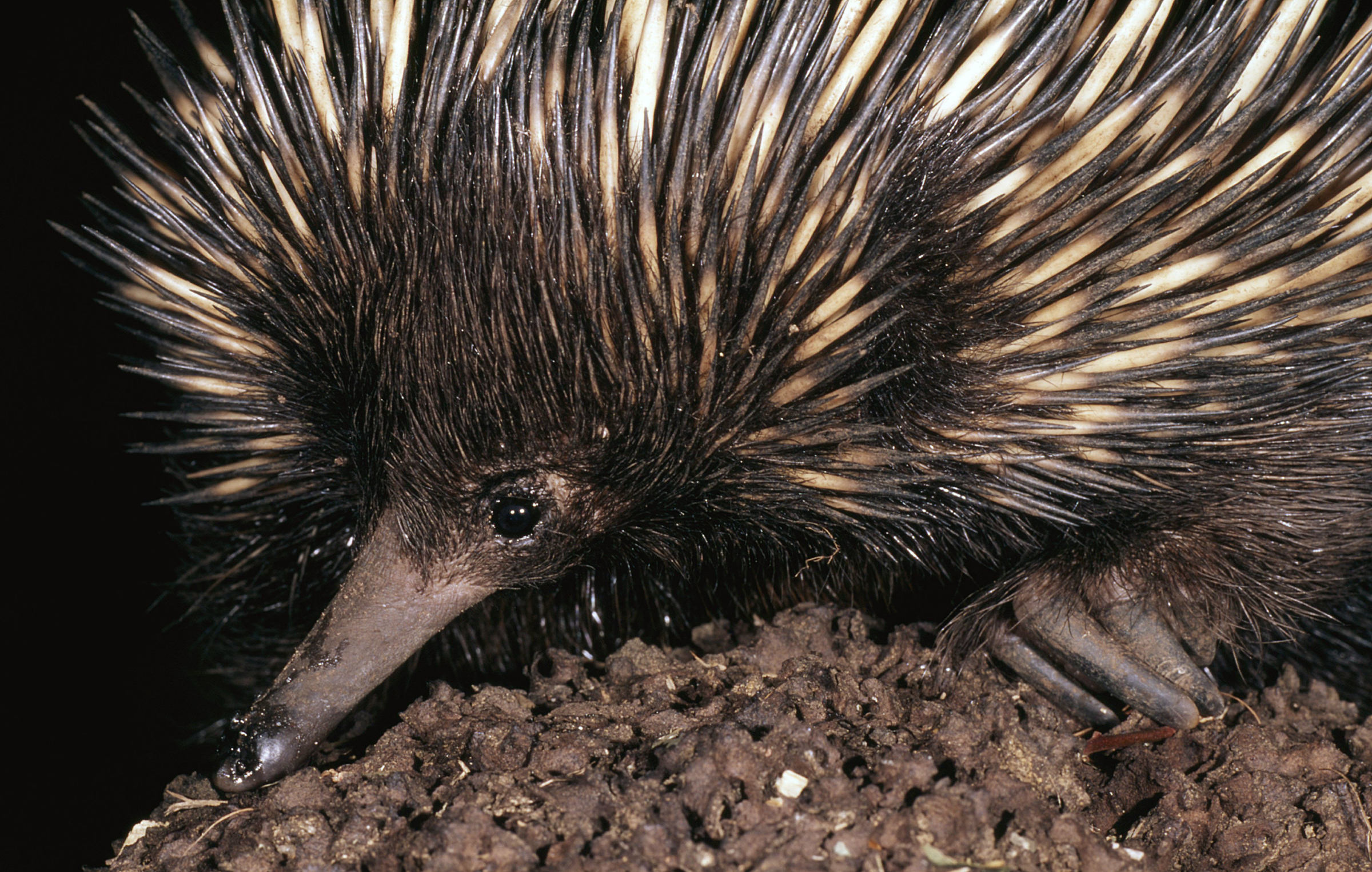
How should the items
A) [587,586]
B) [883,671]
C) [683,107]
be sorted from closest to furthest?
[683,107] → [883,671] → [587,586]

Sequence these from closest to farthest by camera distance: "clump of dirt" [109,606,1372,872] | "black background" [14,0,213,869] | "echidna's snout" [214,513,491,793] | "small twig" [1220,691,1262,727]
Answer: "clump of dirt" [109,606,1372,872] < "echidna's snout" [214,513,491,793] < "small twig" [1220,691,1262,727] < "black background" [14,0,213,869]

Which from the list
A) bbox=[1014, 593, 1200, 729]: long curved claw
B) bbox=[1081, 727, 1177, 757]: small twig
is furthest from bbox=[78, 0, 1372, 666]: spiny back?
bbox=[1081, 727, 1177, 757]: small twig

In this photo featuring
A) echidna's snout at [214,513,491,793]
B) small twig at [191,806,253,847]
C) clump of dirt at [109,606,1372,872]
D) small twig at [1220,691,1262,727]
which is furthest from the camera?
small twig at [1220,691,1262,727]

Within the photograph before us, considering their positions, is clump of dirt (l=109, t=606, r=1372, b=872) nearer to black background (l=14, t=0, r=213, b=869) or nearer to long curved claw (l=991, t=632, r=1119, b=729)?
long curved claw (l=991, t=632, r=1119, b=729)

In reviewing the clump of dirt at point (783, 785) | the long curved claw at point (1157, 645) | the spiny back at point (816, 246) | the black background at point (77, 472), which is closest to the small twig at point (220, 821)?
the clump of dirt at point (783, 785)

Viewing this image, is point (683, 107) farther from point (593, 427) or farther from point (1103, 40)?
point (1103, 40)

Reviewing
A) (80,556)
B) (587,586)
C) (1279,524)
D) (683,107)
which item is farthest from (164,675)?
(1279,524)

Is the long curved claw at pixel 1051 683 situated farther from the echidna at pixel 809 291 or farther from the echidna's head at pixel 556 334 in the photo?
the echidna's head at pixel 556 334
